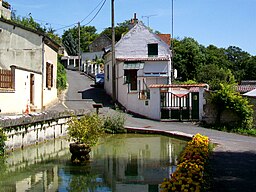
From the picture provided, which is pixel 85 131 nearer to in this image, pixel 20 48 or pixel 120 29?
pixel 20 48

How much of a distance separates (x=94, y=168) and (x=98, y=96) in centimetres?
2509

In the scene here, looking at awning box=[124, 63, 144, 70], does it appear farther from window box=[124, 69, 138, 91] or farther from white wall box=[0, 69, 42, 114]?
white wall box=[0, 69, 42, 114]

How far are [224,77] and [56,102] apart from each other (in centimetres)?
3395

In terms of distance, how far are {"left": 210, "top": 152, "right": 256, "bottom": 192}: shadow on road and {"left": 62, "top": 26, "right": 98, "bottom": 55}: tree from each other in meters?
87.4

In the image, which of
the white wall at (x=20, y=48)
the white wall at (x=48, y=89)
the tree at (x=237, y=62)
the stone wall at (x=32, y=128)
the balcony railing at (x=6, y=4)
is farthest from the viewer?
the tree at (x=237, y=62)

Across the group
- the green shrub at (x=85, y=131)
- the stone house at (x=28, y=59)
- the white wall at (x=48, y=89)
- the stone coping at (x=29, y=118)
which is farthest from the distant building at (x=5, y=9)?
the green shrub at (x=85, y=131)

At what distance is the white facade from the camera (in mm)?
29781

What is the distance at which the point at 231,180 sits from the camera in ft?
32.3

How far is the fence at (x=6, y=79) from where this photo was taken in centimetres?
2159

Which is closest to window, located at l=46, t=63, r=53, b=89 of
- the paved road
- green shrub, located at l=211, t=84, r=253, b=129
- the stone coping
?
the paved road

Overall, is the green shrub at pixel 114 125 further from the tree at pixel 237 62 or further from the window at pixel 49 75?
the tree at pixel 237 62

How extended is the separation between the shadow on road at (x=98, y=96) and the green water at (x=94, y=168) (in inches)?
629

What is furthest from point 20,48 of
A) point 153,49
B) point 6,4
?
point 6,4

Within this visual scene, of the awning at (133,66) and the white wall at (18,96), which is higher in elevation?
the awning at (133,66)
